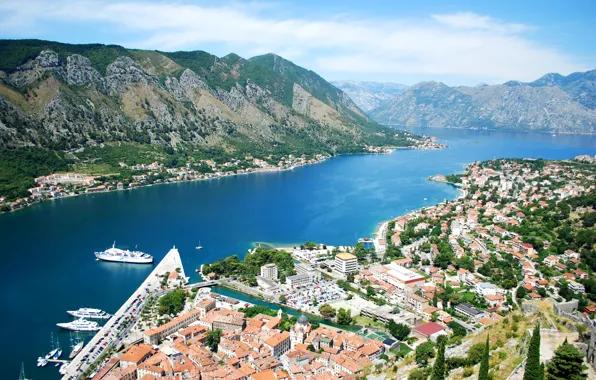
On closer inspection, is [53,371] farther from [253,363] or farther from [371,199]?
[371,199]

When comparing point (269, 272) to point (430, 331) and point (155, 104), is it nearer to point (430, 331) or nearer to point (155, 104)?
point (430, 331)

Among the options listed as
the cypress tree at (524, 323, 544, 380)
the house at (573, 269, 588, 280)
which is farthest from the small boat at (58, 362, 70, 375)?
the house at (573, 269, 588, 280)

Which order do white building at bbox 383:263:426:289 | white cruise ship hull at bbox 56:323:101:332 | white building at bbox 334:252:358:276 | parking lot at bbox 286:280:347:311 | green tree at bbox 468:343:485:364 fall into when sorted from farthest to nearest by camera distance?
white building at bbox 334:252:358:276, white building at bbox 383:263:426:289, parking lot at bbox 286:280:347:311, white cruise ship hull at bbox 56:323:101:332, green tree at bbox 468:343:485:364

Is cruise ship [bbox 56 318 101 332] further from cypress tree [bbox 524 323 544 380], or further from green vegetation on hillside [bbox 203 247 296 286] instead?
cypress tree [bbox 524 323 544 380]

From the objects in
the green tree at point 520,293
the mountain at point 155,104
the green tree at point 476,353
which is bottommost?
the green tree at point 520,293

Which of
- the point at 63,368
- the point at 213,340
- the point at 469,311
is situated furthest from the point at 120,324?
the point at 469,311

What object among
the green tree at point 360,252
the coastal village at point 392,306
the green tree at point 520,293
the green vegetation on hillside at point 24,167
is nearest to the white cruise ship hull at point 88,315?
the coastal village at point 392,306

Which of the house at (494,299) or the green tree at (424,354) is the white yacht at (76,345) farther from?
the house at (494,299)
